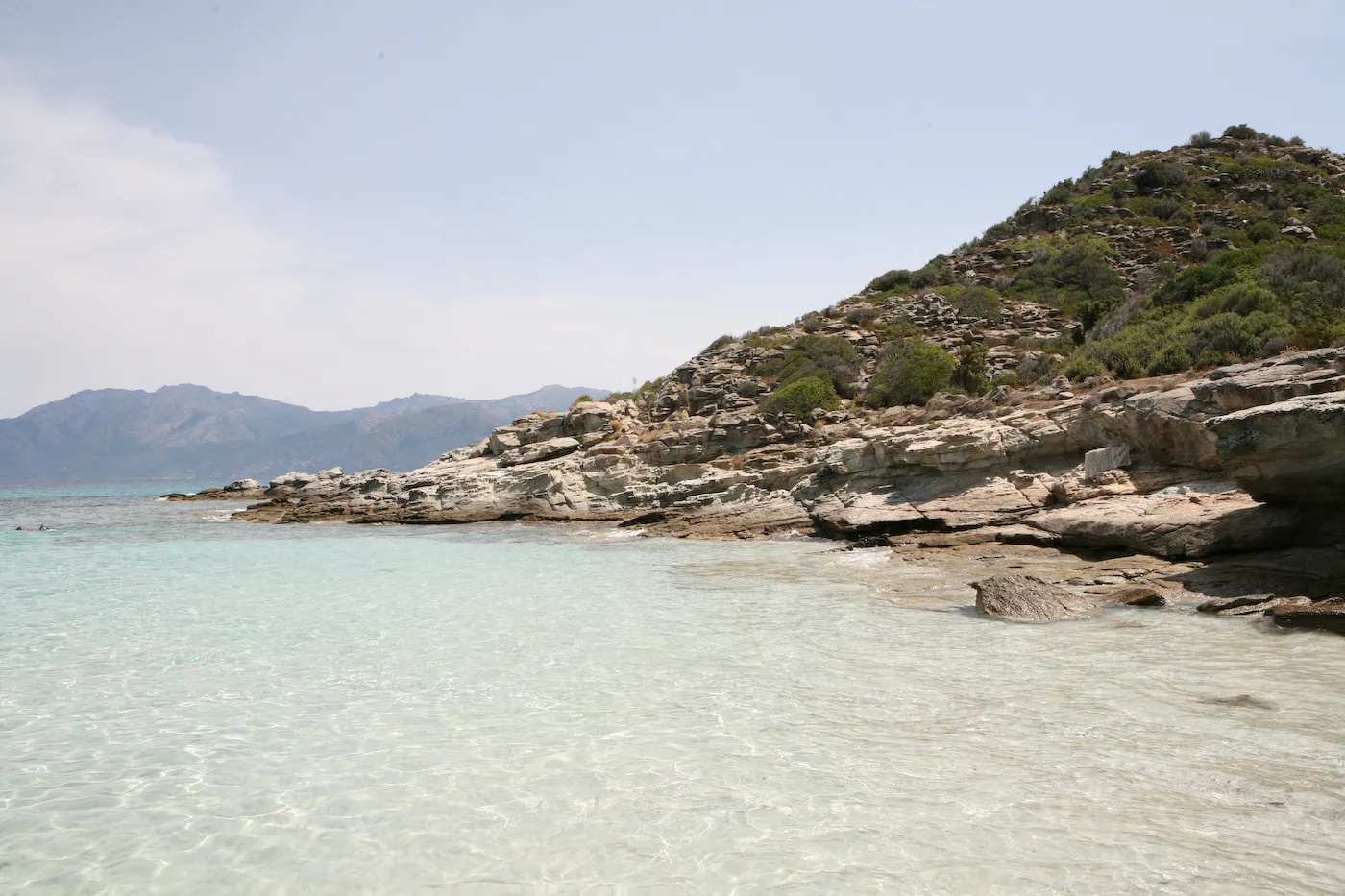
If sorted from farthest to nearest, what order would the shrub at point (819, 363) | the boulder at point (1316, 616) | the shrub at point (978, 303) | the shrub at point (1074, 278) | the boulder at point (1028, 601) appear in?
the shrub at point (1074, 278)
the shrub at point (978, 303)
the shrub at point (819, 363)
the boulder at point (1028, 601)
the boulder at point (1316, 616)

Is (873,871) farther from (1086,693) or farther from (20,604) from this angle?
(20,604)

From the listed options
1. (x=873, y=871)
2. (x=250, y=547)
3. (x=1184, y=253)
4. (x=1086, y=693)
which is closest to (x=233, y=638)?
(x=873, y=871)

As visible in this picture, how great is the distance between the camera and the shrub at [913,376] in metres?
37.8

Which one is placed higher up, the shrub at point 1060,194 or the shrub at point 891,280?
the shrub at point 1060,194

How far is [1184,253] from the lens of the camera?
2062 inches

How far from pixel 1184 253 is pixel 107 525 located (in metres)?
68.5

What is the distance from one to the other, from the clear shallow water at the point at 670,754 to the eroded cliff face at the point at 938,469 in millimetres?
3668

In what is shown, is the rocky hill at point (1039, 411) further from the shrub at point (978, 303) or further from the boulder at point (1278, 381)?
the shrub at point (978, 303)

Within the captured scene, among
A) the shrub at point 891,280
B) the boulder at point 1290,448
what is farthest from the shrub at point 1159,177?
the boulder at point 1290,448

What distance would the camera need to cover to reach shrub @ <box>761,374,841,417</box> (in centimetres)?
3903

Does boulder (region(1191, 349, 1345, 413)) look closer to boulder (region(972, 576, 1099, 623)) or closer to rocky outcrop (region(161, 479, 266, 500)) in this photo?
boulder (region(972, 576, 1099, 623))

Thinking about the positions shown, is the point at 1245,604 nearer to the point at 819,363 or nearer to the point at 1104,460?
the point at 1104,460

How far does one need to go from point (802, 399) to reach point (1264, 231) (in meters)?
34.5

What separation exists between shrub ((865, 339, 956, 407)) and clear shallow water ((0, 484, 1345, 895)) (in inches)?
1015
